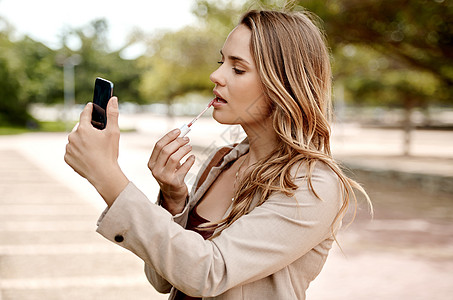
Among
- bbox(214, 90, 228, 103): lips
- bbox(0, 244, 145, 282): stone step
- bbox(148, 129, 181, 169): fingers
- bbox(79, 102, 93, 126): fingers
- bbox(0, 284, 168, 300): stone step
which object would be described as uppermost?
bbox(79, 102, 93, 126): fingers

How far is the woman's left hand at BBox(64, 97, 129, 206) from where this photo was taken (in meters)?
0.95

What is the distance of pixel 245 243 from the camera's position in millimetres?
1026

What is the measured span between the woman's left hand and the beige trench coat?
0.11 feet

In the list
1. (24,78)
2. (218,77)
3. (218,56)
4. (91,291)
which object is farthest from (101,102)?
(24,78)

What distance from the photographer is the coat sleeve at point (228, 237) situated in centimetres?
97

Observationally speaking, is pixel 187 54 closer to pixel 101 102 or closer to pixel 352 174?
pixel 352 174

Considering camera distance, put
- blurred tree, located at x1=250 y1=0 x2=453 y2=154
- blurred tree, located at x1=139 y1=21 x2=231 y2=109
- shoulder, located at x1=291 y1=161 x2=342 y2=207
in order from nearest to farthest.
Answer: shoulder, located at x1=291 y1=161 x2=342 y2=207, blurred tree, located at x1=250 y1=0 x2=453 y2=154, blurred tree, located at x1=139 y1=21 x2=231 y2=109

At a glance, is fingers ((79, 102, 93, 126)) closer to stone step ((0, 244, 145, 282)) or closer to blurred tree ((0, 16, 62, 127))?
stone step ((0, 244, 145, 282))

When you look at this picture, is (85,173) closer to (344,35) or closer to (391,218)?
(391,218)

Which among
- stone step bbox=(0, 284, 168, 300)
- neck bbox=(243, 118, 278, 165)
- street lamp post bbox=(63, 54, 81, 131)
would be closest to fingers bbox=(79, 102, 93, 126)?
neck bbox=(243, 118, 278, 165)

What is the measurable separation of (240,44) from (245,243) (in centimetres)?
47

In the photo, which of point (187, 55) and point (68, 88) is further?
point (68, 88)

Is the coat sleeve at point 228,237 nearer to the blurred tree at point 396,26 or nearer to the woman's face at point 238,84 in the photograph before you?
the woman's face at point 238,84

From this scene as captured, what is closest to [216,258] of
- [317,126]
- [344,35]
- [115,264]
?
[317,126]
